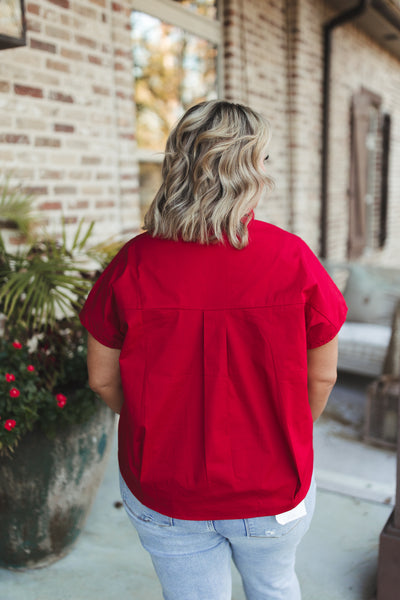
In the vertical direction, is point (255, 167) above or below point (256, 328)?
above

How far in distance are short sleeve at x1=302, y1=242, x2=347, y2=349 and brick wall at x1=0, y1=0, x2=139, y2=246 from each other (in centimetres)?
211

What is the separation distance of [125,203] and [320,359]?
97.9 inches

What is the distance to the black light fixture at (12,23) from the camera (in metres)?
2.36

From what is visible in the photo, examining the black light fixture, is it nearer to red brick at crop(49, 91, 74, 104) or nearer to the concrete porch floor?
red brick at crop(49, 91, 74, 104)

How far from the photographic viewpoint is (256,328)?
1.14 metres

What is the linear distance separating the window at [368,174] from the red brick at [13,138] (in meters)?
5.13

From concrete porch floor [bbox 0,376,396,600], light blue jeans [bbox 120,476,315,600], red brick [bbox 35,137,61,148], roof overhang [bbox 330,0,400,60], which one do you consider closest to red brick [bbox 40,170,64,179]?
red brick [bbox 35,137,61,148]

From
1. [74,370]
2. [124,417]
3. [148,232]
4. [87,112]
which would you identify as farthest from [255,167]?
[87,112]

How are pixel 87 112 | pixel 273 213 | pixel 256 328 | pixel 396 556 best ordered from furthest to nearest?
1. pixel 273 213
2. pixel 87 112
3. pixel 396 556
4. pixel 256 328

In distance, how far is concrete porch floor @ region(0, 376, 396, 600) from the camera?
2.21 meters

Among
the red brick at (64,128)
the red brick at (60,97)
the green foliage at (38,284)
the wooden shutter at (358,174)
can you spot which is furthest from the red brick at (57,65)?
the wooden shutter at (358,174)

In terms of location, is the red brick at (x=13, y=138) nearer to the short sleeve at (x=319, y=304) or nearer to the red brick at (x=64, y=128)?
the red brick at (x=64, y=128)

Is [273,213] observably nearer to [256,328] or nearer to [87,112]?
[87,112]

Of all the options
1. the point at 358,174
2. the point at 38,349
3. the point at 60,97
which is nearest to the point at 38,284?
the point at 38,349
